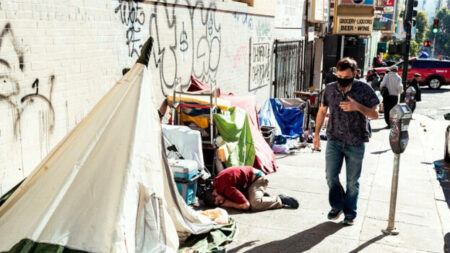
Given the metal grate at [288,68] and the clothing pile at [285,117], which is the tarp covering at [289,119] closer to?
the clothing pile at [285,117]

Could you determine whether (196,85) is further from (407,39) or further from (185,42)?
(407,39)

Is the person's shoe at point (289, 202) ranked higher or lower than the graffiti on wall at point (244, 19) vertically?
lower

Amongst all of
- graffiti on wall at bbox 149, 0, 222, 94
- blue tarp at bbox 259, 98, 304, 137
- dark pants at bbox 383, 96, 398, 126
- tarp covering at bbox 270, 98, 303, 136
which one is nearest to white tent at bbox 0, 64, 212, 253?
graffiti on wall at bbox 149, 0, 222, 94

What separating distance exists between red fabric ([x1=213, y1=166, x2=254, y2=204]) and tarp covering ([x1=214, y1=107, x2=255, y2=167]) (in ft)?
3.73

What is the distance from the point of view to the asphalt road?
58.9ft

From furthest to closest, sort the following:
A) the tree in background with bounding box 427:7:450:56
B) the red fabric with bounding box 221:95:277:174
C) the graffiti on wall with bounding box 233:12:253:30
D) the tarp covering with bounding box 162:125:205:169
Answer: the tree in background with bounding box 427:7:450:56 < the graffiti on wall with bounding box 233:12:253:30 < the red fabric with bounding box 221:95:277:174 < the tarp covering with bounding box 162:125:205:169

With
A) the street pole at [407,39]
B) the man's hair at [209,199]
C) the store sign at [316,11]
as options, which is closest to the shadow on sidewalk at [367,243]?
the man's hair at [209,199]

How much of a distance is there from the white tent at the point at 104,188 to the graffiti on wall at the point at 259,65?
8330mm

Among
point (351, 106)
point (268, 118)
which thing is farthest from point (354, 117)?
point (268, 118)

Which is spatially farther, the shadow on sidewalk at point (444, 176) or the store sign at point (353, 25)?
the store sign at point (353, 25)

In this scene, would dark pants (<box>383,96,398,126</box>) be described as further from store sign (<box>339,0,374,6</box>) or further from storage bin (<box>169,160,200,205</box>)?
storage bin (<box>169,160,200,205</box>)

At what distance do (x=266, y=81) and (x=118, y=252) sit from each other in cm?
1046

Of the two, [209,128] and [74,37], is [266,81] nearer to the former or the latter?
[209,128]

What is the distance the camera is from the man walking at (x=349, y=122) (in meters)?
5.49
